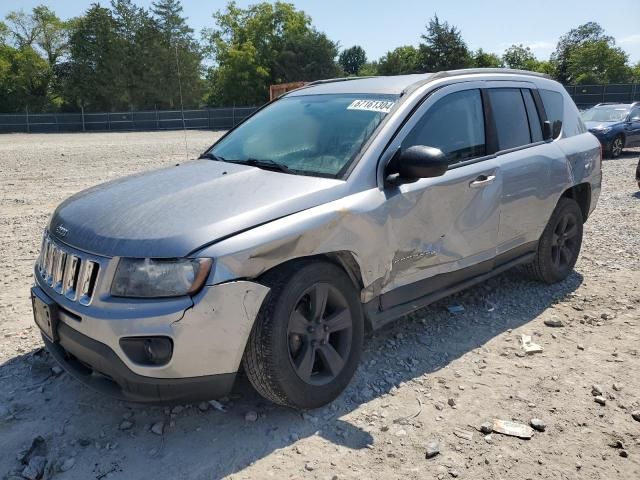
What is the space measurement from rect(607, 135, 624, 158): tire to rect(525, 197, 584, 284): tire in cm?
1137

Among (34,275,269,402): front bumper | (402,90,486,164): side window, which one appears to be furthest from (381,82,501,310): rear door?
(34,275,269,402): front bumper

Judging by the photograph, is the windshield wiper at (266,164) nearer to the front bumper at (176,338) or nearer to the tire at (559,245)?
the front bumper at (176,338)

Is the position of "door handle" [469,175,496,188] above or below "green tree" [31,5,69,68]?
below

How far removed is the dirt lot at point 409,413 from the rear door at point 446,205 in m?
0.53

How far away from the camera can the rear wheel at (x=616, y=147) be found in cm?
1512

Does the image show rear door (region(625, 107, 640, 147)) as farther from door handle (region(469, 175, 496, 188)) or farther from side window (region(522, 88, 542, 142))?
door handle (region(469, 175, 496, 188))

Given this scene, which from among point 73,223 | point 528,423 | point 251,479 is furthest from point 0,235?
point 528,423

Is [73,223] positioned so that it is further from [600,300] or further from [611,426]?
[600,300]

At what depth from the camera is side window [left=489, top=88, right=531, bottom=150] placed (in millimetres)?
4336

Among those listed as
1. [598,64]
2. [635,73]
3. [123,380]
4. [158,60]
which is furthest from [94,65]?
[635,73]

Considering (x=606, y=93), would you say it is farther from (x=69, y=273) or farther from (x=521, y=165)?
(x=69, y=273)

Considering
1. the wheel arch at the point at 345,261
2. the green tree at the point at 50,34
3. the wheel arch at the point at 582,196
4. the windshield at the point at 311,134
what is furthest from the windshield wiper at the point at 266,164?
the green tree at the point at 50,34

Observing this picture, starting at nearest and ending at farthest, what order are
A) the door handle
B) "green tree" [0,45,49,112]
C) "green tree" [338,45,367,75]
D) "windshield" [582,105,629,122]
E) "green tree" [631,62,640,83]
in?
the door handle → "windshield" [582,105,629,122] → "green tree" [0,45,49,112] → "green tree" [631,62,640,83] → "green tree" [338,45,367,75]

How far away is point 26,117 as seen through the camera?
38.7m
